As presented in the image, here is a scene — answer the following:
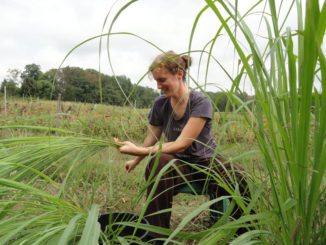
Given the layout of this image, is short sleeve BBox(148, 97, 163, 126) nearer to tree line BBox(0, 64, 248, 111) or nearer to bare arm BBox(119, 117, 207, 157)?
tree line BBox(0, 64, 248, 111)

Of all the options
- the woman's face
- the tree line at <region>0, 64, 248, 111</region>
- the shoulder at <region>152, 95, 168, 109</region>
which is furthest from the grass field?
the woman's face

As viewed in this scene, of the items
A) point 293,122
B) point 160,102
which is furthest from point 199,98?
point 293,122

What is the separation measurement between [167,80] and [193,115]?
0.28 m

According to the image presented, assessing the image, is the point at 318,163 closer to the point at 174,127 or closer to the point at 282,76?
the point at 282,76

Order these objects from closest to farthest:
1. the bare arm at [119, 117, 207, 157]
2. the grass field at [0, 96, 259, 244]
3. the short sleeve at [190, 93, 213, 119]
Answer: the grass field at [0, 96, 259, 244] < the bare arm at [119, 117, 207, 157] < the short sleeve at [190, 93, 213, 119]

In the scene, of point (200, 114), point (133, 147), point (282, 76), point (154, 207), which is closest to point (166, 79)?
point (200, 114)

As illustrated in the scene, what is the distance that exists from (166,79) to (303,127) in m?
Answer: 1.18

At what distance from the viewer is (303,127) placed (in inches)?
16.1

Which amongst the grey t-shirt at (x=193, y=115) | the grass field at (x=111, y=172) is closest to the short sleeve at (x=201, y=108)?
the grey t-shirt at (x=193, y=115)

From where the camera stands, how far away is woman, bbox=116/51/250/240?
1.32 meters

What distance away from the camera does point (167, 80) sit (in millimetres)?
1544

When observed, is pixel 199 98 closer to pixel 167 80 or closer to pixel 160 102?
pixel 167 80

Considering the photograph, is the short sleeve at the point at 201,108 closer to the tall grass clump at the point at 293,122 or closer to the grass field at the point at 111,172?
the grass field at the point at 111,172

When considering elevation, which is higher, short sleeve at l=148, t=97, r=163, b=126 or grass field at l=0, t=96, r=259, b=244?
short sleeve at l=148, t=97, r=163, b=126
